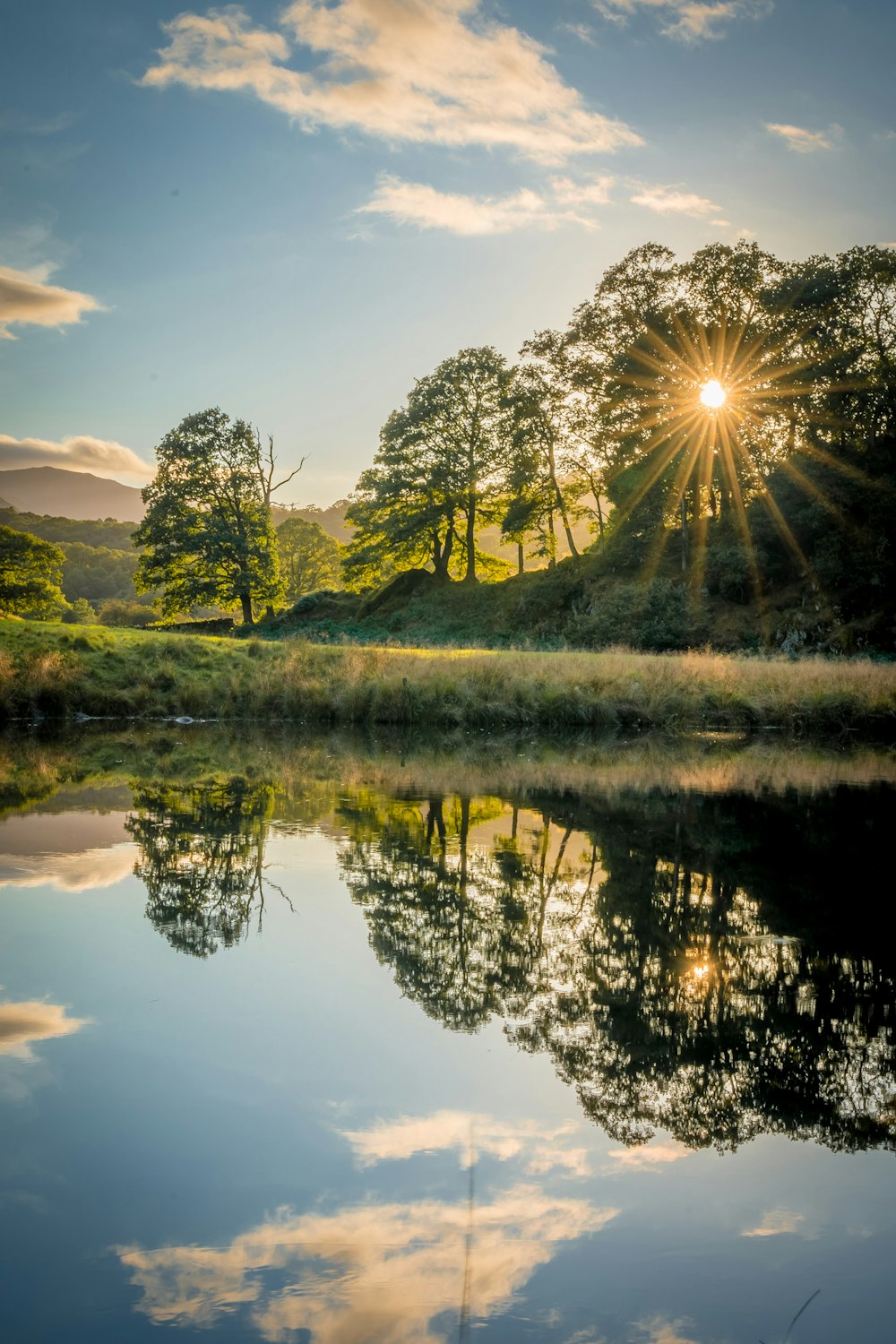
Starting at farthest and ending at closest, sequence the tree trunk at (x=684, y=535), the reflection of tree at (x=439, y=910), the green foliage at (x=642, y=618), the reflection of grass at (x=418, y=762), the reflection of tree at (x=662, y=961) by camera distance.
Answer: the tree trunk at (x=684, y=535), the green foliage at (x=642, y=618), the reflection of grass at (x=418, y=762), the reflection of tree at (x=439, y=910), the reflection of tree at (x=662, y=961)

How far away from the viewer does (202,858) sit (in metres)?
6.80

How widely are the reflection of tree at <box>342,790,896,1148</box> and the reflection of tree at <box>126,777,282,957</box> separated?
0.78 m

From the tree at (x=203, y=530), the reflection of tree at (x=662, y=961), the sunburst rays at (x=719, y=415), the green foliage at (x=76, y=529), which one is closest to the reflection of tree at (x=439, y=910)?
the reflection of tree at (x=662, y=961)

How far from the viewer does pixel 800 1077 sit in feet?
11.4

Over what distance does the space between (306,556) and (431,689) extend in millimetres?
55503

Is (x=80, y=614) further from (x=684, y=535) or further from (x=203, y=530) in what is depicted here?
(x=684, y=535)

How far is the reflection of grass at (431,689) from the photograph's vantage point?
65.9 ft

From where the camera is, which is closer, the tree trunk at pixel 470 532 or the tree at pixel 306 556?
the tree trunk at pixel 470 532

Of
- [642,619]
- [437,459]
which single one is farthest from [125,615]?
[642,619]

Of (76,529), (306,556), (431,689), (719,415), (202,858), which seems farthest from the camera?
(76,529)

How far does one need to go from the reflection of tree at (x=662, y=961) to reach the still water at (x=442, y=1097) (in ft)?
0.07

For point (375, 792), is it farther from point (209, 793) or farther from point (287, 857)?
point (287, 857)

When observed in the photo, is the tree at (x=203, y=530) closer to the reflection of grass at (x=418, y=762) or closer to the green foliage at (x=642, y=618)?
the green foliage at (x=642, y=618)

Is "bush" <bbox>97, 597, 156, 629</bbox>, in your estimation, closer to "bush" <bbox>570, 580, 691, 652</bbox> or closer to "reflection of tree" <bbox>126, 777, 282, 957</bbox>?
"bush" <bbox>570, 580, 691, 652</bbox>
